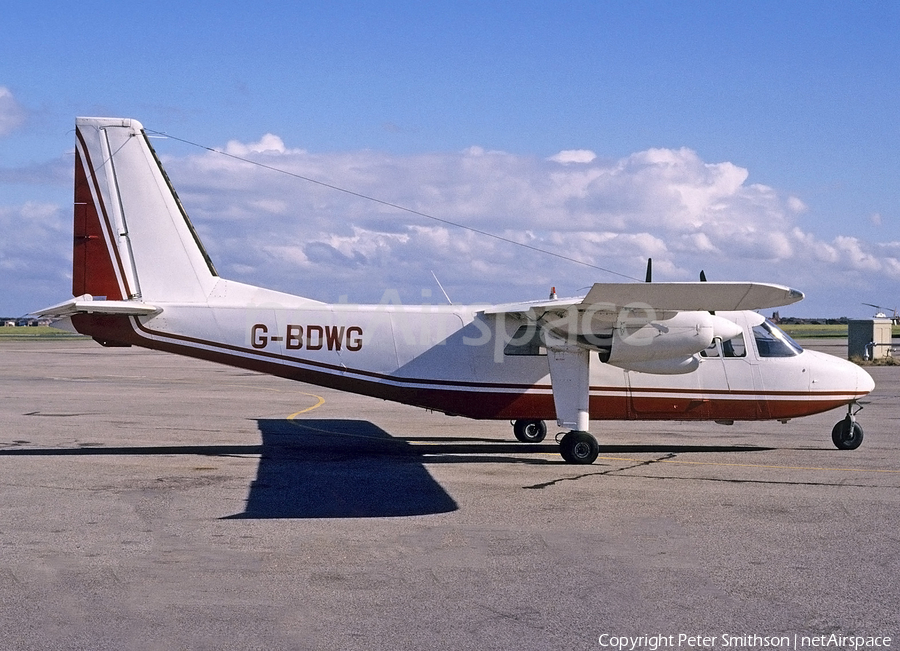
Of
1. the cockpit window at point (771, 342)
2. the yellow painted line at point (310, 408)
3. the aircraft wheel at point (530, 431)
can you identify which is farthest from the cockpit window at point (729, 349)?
the yellow painted line at point (310, 408)

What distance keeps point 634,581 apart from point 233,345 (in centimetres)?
906

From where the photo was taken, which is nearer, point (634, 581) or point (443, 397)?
point (634, 581)

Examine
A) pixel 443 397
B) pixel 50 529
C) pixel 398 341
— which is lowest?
pixel 50 529

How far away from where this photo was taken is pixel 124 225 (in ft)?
48.8

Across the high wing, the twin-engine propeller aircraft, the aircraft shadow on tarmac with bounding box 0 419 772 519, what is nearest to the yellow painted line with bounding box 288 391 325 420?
the aircraft shadow on tarmac with bounding box 0 419 772 519

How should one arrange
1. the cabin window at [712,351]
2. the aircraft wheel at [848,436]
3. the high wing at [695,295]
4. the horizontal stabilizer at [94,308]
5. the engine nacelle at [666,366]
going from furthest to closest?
the aircraft wheel at [848,436]
the cabin window at [712,351]
the engine nacelle at [666,366]
the horizontal stabilizer at [94,308]
the high wing at [695,295]

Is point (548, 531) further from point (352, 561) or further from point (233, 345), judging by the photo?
point (233, 345)

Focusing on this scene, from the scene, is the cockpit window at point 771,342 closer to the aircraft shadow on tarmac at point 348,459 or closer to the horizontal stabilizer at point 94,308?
the aircraft shadow on tarmac at point 348,459

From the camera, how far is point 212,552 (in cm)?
860

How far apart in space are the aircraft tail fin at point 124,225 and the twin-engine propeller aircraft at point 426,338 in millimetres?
22

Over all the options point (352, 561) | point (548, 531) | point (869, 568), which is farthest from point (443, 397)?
point (869, 568)

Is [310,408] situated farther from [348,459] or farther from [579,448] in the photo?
[579,448]

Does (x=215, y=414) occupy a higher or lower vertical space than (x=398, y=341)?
lower

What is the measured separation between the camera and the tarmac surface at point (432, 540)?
6.53 meters
